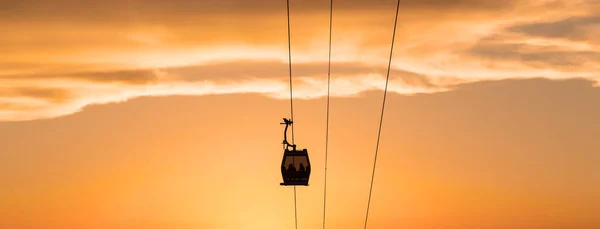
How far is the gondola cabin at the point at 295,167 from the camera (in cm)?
4650

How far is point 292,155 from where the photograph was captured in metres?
46.3

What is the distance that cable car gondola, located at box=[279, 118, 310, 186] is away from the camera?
1829 inches

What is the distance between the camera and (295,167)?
46.8 m

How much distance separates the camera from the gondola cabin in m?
46.5

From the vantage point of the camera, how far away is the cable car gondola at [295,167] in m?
46.5

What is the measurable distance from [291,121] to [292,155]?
1.80 m

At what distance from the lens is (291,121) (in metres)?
45.8

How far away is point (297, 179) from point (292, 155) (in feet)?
4.81

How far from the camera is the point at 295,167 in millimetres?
46750

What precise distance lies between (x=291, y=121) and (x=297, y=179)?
3241 millimetres
